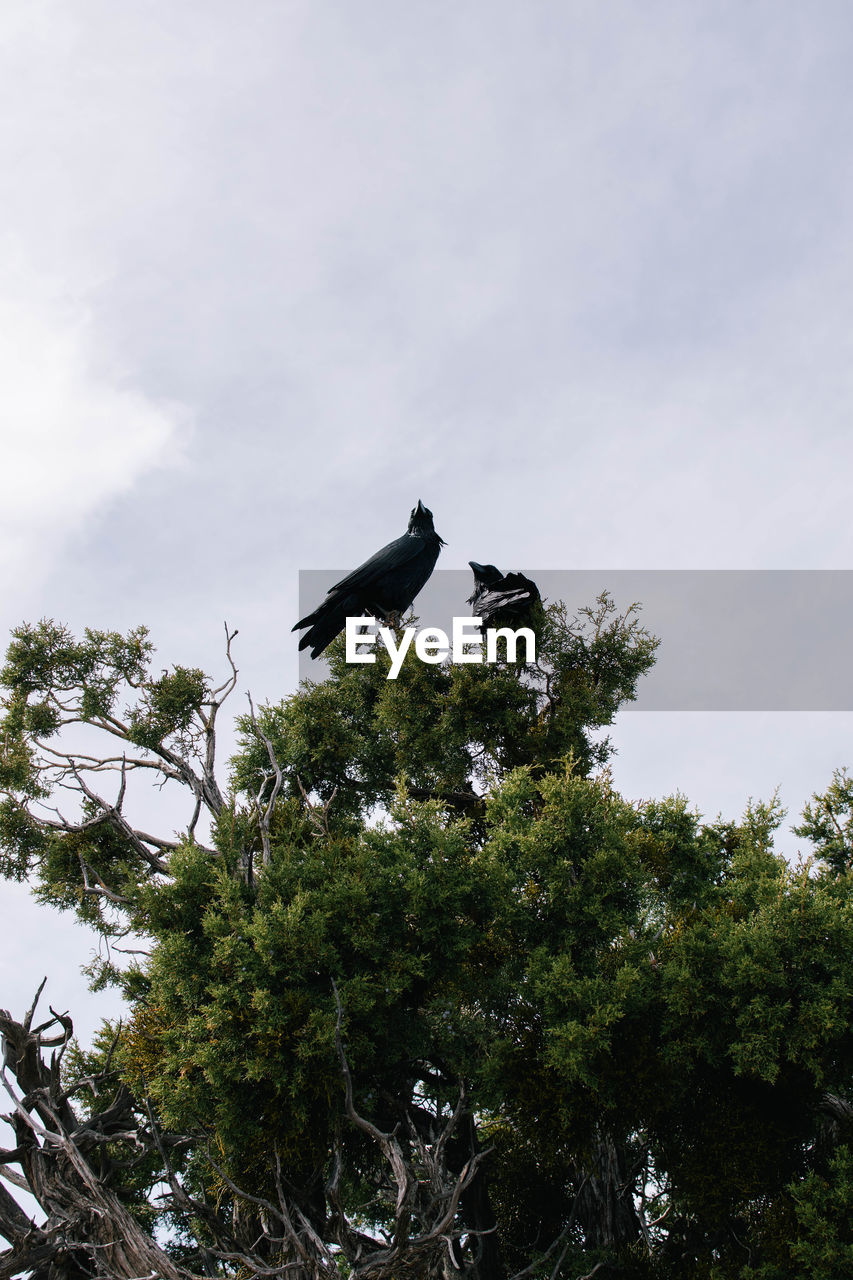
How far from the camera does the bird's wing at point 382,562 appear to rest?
41.8 feet

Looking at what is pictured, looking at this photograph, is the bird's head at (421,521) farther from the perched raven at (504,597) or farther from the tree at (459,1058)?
the tree at (459,1058)

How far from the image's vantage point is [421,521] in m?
13.8

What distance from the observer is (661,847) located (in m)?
11.5

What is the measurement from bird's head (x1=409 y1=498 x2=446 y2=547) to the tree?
4549 millimetres

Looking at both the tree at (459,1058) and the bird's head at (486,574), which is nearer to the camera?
the tree at (459,1058)

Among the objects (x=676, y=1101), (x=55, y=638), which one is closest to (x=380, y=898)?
(x=676, y=1101)

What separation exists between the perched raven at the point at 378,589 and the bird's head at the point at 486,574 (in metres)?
0.65

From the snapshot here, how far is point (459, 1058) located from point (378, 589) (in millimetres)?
6194

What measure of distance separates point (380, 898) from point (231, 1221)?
162 inches

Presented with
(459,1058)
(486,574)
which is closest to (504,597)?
(486,574)

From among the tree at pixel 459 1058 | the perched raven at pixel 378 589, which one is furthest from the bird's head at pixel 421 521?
the tree at pixel 459 1058

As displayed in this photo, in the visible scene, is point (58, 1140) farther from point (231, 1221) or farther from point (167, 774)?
point (167, 774)

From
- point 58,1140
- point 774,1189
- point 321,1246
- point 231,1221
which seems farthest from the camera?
point 231,1221

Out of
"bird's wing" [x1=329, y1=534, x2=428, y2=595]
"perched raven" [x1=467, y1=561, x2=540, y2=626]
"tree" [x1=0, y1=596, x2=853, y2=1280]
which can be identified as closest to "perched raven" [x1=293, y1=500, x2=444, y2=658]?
"bird's wing" [x1=329, y1=534, x2=428, y2=595]
